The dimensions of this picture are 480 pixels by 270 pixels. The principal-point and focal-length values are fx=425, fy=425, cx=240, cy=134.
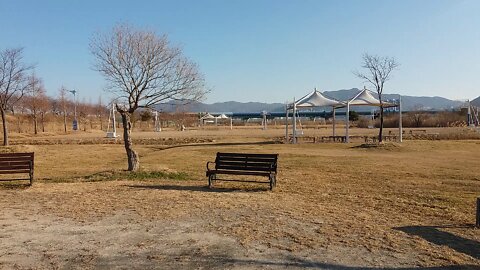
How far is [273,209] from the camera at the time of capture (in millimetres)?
7691

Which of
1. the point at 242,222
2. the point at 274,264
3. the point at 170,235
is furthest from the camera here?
the point at 242,222

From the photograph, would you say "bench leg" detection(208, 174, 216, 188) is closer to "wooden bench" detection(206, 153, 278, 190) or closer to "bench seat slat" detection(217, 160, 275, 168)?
"wooden bench" detection(206, 153, 278, 190)

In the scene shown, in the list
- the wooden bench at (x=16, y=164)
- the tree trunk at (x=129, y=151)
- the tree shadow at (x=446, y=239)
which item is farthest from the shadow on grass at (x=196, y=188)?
the tree shadow at (x=446, y=239)

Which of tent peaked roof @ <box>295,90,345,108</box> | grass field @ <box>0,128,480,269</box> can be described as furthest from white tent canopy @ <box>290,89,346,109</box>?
grass field @ <box>0,128,480,269</box>

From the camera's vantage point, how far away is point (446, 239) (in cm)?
581

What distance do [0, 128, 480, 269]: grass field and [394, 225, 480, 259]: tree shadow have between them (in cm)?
2

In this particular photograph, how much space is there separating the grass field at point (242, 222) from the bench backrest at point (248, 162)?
488mm

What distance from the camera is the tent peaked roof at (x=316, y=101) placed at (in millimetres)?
30156

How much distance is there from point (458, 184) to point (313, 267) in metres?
7.51

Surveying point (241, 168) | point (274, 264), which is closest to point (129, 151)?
point (241, 168)

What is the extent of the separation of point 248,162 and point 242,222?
3.78 metres

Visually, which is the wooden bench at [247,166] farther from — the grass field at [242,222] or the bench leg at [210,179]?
the grass field at [242,222]

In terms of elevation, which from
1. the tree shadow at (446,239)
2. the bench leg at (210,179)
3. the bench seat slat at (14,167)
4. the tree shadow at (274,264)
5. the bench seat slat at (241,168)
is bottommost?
the tree shadow at (446,239)

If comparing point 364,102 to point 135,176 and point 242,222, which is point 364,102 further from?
point 242,222
